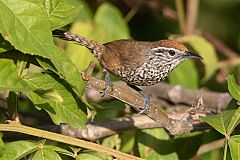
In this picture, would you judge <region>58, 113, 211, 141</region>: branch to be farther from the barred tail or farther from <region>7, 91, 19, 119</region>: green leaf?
<region>7, 91, 19, 119</region>: green leaf

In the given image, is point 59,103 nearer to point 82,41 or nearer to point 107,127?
point 107,127

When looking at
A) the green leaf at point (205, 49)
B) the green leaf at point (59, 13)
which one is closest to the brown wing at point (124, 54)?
the green leaf at point (205, 49)

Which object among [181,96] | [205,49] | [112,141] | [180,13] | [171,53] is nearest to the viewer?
[112,141]

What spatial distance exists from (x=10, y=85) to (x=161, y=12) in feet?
13.1

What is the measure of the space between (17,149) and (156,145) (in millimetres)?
1297

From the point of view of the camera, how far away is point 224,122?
2.52 m

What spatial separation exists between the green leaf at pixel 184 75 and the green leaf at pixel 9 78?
2750mm

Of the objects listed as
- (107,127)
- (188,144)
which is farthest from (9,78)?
(188,144)

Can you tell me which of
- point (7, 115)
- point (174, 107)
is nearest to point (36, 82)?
point (7, 115)

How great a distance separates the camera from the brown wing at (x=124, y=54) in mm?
3814

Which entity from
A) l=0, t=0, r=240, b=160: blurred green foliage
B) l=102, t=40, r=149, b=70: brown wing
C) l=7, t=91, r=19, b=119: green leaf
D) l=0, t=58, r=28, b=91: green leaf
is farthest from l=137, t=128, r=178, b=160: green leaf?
l=0, t=58, r=28, b=91: green leaf

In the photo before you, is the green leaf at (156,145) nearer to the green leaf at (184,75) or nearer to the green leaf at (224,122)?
the green leaf at (224,122)

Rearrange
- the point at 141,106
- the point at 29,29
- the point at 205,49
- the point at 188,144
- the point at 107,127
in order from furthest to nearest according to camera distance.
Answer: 1. the point at 205,49
2. the point at 188,144
3. the point at 107,127
4. the point at 141,106
5. the point at 29,29

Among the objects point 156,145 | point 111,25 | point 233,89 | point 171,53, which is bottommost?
point 156,145
